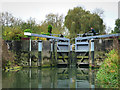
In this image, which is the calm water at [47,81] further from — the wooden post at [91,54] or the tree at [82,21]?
the tree at [82,21]

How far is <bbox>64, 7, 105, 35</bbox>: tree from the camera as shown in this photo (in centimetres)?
2457

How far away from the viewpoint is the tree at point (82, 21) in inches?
967

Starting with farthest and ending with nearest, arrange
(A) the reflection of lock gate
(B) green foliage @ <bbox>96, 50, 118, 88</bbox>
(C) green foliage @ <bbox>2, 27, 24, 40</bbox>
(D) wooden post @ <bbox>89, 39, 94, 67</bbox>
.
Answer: (A) the reflection of lock gate
(C) green foliage @ <bbox>2, 27, 24, 40</bbox>
(D) wooden post @ <bbox>89, 39, 94, 67</bbox>
(B) green foliage @ <bbox>96, 50, 118, 88</bbox>

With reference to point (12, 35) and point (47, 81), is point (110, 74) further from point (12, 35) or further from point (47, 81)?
point (12, 35)

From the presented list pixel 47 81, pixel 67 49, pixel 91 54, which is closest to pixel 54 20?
pixel 67 49

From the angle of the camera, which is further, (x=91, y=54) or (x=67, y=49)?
(x=67, y=49)

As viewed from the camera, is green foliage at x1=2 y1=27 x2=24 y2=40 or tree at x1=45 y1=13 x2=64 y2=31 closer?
green foliage at x1=2 y1=27 x2=24 y2=40

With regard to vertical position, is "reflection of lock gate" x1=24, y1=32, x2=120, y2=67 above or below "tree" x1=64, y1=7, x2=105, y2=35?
below

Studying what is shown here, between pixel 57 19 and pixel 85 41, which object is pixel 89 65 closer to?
pixel 85 41

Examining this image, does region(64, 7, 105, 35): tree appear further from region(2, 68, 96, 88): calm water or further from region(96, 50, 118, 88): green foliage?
region(96, 50, 118, 88): green foliage

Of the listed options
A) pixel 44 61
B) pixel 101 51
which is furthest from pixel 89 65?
pixel 44 61

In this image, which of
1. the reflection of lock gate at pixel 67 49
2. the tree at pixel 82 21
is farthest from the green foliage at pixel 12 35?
the tree at pixel 82 21

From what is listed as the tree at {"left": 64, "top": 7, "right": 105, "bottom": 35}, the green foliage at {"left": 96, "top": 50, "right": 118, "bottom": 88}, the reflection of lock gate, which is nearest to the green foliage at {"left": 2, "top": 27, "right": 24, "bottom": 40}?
the reflection of lock gate

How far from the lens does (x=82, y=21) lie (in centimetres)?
2456
